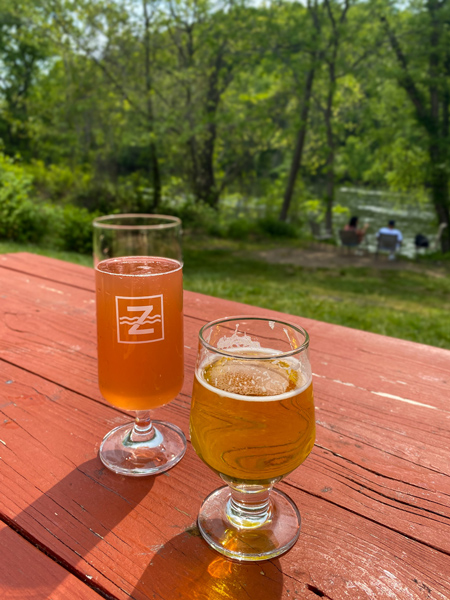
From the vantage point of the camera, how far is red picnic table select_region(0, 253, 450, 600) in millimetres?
695

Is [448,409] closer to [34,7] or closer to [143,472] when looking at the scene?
[143,472]

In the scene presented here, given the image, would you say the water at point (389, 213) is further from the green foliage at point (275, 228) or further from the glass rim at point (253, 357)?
the glass rim at point (253, 357)

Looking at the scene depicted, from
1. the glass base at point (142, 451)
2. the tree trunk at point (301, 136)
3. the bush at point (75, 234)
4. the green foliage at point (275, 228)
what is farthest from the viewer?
the green foliage at point (275, 228)

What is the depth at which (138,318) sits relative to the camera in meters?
0.90

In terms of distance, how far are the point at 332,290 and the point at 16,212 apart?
630 centimetres

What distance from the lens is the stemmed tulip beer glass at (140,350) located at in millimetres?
903

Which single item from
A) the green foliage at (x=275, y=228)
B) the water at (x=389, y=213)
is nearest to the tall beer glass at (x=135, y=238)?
the green foliage at (x=275, y=228)

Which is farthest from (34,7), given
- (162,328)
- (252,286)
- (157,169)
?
(162,328)

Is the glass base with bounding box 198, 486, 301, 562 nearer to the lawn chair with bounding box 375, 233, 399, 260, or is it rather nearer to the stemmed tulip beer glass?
the stemmed tulip beer glass

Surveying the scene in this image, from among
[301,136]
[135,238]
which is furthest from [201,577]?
[301,136]

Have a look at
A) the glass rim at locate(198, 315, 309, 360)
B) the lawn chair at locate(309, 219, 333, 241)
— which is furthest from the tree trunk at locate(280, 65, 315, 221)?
the glass rim at locate(198, 315, 309, 360)

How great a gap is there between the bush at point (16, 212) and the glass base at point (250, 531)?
9.60 metres

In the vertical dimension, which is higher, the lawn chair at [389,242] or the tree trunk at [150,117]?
the tree trunk at [150,117]

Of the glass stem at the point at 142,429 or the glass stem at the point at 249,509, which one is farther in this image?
the glass stem at the point at 142,429
